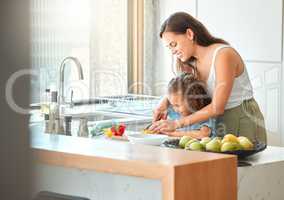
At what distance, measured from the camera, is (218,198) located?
121 cm

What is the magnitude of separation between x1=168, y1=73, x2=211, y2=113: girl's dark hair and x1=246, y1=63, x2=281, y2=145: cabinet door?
0.75 metres

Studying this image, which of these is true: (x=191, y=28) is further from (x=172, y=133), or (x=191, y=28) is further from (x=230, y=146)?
(x=230, y=146)

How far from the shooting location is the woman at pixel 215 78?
2396mm

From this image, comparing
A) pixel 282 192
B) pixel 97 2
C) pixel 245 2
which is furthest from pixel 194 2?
pixel 282 192

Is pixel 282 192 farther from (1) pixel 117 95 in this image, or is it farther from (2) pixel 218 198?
(1) pixel 117 95

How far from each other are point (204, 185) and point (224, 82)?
4.15ft

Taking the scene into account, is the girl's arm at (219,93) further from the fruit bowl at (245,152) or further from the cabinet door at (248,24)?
the cabinet door at (248,24)

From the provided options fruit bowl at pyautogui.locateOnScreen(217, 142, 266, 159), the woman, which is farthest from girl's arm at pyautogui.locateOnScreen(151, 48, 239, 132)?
fruit bowl at pyautogui.locateOnScreen(217, 142, 266, 159)

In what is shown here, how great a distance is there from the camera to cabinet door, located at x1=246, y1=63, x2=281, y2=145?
309 cm

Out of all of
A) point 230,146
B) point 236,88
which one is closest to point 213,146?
point 230,146

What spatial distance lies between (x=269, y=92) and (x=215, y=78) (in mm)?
805

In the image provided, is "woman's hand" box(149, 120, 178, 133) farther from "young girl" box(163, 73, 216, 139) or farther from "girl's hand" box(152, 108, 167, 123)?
"girl's hand" box(152, 108, 167, 123)

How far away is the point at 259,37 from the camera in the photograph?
124 inches

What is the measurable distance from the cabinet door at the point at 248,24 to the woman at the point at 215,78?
0.68 meters
